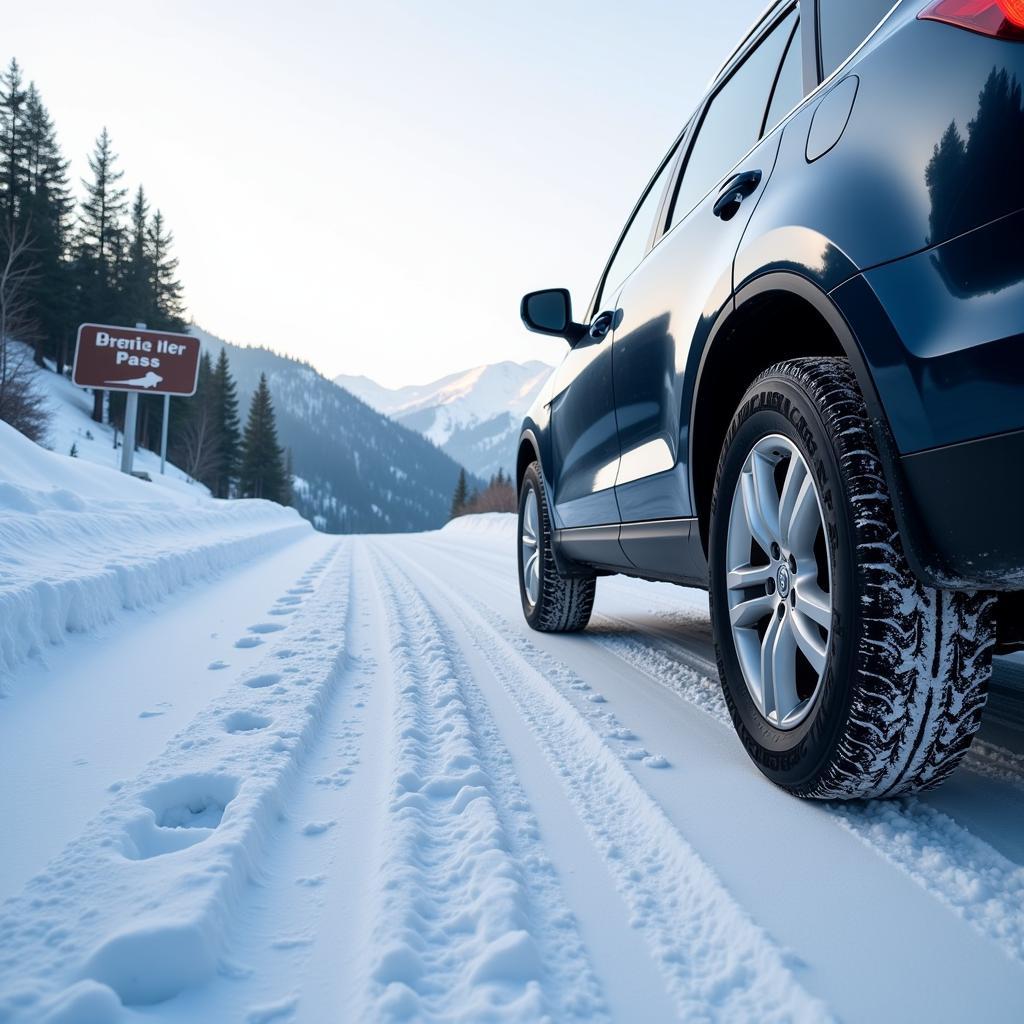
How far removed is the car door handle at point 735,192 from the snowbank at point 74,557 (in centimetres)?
248

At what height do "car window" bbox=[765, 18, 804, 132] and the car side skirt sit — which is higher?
"car window" bbox=[765, 18, 804, 132]

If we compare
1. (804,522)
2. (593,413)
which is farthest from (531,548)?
(804,522)

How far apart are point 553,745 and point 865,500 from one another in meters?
1.04

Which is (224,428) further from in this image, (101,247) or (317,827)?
(317,827)

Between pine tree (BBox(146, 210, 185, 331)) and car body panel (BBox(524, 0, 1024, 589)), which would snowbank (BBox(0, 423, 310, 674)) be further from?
pine tree (BBox(146, 210, 185, 331))

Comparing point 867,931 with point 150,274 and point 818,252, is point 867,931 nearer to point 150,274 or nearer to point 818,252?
point 818,252

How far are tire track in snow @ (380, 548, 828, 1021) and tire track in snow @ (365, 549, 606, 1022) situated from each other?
12 centimetres

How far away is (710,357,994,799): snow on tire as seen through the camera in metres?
1.20

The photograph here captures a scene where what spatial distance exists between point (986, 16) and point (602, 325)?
1.82 metres

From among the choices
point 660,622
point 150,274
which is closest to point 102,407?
point 150,274

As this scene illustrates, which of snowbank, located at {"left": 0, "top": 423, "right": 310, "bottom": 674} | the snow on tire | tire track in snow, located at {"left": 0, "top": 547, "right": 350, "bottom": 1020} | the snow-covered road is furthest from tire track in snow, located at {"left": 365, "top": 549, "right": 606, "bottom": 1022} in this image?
snowbank, located at {"left": 0, "top": 423, "right": 310, "bottom": 674}

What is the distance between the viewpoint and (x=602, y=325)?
282cm

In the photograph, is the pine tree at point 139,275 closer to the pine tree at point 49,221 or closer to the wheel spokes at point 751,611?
the pine tree at point 49,221

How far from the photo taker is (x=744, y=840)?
132 centimetres
